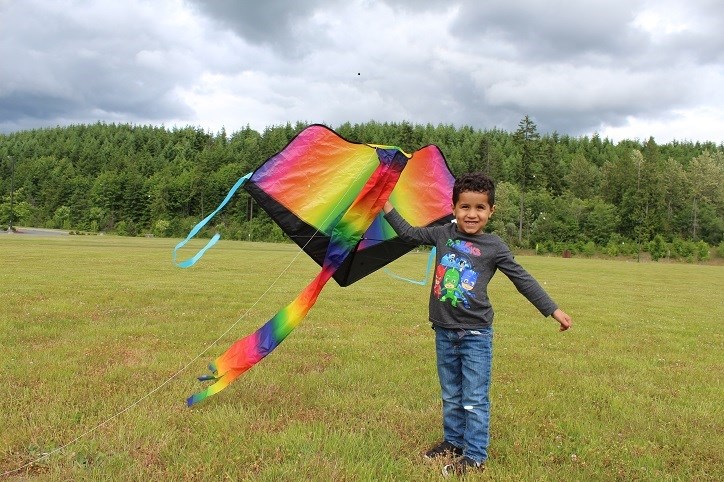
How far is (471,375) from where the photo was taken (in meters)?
4.14

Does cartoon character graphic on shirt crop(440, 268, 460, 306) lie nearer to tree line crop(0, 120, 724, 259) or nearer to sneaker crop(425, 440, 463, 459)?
sneaker crop(425, 440, 463, 459)

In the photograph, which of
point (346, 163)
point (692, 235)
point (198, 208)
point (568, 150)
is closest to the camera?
point (346, 163)

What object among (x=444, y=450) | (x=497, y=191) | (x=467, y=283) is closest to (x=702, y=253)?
(x=497, y=191)

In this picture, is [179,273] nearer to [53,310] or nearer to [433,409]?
[53,310]

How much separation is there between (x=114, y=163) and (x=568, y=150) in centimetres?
12550

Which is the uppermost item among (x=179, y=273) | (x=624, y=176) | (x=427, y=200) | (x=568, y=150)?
(x=568, y=150)

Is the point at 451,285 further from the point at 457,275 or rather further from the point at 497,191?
the point at 497,191

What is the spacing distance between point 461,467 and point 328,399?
6.24 ft

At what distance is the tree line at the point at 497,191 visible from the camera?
88625 mm

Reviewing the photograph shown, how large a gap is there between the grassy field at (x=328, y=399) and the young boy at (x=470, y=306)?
37 cm

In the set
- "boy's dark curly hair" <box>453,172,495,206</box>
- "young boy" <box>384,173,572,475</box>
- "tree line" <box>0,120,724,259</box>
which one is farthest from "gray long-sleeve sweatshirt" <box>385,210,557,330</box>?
"tree line" <box>0,120,724,259</box>

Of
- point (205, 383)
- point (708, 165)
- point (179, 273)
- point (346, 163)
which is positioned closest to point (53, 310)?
point (205, 383)

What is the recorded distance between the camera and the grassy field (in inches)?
164

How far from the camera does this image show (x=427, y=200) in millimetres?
5961
